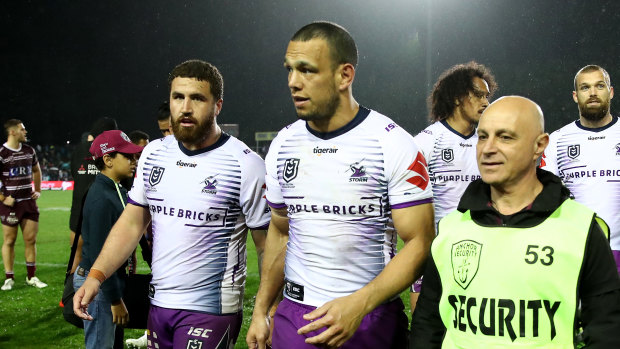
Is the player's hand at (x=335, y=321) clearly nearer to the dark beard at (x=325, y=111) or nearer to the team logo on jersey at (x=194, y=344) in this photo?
the dark beard at (x=325, y=111)

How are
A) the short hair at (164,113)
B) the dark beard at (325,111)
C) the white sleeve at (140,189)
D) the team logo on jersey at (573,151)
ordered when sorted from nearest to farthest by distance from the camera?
the dark beard at (325,111), the white sleeve at (140,189), the team logo on jersey at (573,151), the short hair at (164,113)

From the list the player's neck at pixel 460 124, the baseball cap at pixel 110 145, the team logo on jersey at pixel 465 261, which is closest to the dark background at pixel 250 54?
the player's neck at pixel 460 124

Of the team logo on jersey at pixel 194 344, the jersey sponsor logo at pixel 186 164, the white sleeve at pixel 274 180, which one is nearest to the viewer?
the white sleeve at pixel 274 180

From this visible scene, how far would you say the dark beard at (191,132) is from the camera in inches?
138

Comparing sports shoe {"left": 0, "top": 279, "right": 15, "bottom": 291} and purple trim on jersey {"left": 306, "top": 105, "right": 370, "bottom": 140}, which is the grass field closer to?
sports shoe {"left": 0, "top": 279, "right": 15, "bottom": 291}

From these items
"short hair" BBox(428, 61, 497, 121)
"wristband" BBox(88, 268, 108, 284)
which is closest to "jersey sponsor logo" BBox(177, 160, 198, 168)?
"wristband" BBox(88, 268, 108, 284)

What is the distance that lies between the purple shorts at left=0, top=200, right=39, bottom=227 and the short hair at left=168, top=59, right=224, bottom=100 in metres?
7.32

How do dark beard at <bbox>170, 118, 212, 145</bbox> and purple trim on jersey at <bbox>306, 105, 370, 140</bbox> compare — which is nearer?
purple trim on jersey at <bbox>306, 105, 370, 140</bbox>

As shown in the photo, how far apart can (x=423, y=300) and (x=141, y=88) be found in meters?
53.6

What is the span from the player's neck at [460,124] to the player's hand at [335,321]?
3.50m

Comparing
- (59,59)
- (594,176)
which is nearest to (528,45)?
(59,59)

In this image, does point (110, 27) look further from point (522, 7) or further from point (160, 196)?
point (160, 196)

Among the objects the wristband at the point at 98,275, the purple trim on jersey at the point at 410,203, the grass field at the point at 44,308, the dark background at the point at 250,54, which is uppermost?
the dark background at the point at 250,54

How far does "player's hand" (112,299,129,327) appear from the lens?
13.1 ft
